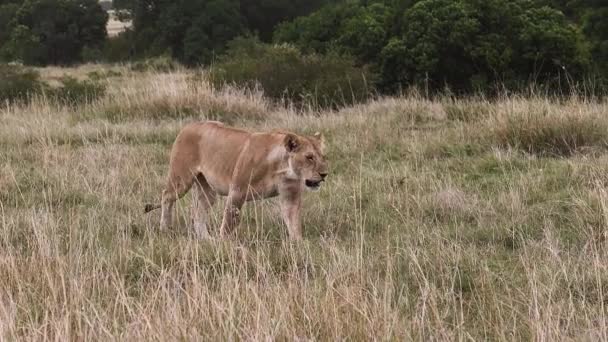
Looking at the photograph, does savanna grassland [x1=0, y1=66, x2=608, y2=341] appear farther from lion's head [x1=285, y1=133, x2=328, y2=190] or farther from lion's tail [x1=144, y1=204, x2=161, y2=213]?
lion's head [x1=285, y1=133, x2=328, y2=190]

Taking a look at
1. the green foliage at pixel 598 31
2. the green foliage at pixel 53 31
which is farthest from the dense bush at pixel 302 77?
the green foliage at pixel 53 31

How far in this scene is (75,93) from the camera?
1639 centimetres

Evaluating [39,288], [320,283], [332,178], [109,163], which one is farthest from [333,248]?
[109,163]

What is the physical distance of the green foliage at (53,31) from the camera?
4622 centimetres

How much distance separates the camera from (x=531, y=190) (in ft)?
22.2

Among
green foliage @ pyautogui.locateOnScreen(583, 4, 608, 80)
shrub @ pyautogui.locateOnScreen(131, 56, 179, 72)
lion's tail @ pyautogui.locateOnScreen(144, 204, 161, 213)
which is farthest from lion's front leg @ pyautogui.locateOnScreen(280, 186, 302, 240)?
shrub @ pyautogui.locateOnScreen(131, 56, 179, 72)

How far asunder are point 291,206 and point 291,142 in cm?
51

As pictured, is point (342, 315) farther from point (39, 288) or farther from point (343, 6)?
point (343, 6)

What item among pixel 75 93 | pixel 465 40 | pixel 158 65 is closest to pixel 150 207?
pixel 75 93

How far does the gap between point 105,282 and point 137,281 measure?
583 millimetres

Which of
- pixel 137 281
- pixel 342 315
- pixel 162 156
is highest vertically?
pixel 342 315

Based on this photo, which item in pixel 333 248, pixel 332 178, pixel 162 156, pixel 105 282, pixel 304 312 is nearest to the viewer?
pixel 304 312

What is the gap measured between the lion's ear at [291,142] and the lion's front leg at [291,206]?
1.02 feet

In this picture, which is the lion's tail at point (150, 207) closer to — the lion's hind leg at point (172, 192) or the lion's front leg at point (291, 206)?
the lion's hind leg at point (172, 192)
